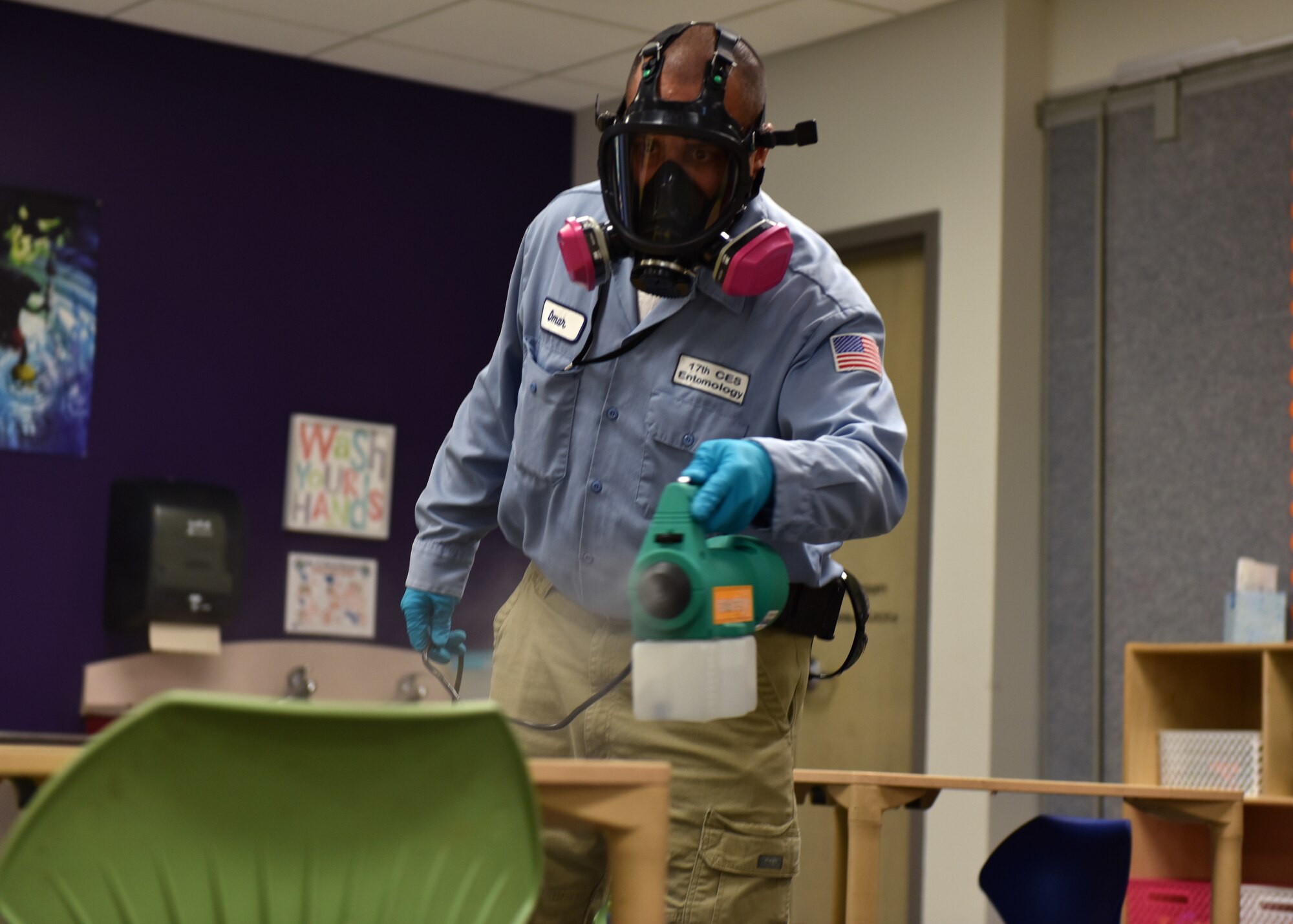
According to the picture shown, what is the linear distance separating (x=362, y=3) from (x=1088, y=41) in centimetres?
208

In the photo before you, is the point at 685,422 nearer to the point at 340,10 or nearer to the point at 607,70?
the point at 340,10

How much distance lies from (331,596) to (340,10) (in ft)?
5.92

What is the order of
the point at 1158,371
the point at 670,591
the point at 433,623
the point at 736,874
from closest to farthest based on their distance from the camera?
the point at 670,591 → the point at 736,874 → the point at 433,623 → the point at 1158,371

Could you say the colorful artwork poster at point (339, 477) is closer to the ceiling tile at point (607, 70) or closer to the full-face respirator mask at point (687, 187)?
the ceiling tile at point (607, 70)

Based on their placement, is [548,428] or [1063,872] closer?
[548,428]

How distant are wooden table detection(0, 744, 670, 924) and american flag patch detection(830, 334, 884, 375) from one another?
71 centimetres

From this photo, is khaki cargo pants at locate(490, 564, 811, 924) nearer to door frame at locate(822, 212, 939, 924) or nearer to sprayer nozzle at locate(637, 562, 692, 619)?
sprayer nozzle at locate(637, 562, 692, 619)

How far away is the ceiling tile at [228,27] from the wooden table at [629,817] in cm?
390

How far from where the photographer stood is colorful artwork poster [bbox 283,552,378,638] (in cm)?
515

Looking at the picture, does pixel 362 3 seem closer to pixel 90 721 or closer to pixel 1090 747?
pixel 90 721

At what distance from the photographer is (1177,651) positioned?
399 cm

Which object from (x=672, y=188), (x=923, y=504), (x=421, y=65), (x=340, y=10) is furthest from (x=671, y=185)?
(x=421, y=65)

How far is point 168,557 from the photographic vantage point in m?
4.71

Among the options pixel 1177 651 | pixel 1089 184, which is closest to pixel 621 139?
pixel 1177 651
